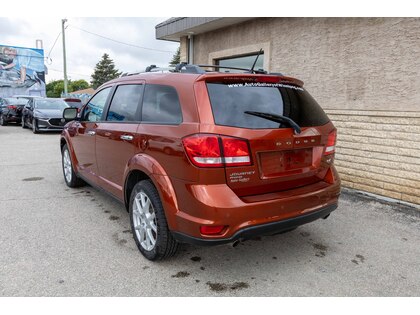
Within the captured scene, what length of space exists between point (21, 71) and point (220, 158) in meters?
34.7

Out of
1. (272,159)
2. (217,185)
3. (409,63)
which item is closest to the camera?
(217,185)

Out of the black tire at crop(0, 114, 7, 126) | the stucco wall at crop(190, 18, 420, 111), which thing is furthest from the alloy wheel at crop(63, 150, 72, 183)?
the black tire at crop(0, 114, 7, 126)

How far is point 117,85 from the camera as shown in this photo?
3947mm

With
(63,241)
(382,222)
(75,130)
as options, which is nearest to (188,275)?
(63,241)

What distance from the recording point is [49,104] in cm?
1462

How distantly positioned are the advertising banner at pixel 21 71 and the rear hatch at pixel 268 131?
1347 inches

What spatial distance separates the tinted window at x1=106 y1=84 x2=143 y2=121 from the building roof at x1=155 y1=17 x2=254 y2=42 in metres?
4.24

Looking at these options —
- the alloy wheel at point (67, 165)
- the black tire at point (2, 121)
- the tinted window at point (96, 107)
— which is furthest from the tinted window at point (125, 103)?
the black tire at point (2, 121)

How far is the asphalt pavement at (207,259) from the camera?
2725mm

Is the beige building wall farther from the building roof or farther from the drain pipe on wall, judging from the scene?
the drain pipe on wall

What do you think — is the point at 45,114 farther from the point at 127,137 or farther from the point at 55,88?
the point at 55,88

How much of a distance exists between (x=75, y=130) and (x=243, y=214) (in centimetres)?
339
